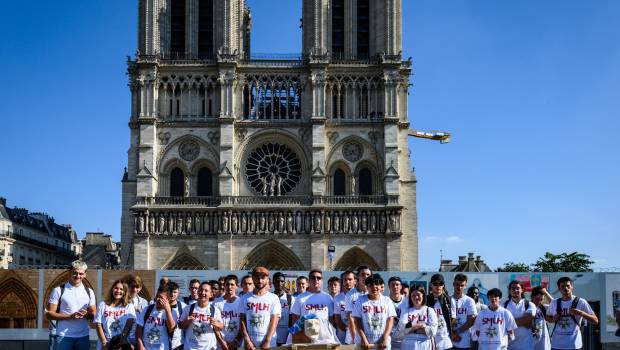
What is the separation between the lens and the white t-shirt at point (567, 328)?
46.8 ft

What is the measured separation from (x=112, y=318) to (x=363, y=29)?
4043 cm

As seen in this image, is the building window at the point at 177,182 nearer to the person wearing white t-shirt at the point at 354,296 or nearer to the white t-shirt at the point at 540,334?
the person wearing white t-shirt at the point at 354,296

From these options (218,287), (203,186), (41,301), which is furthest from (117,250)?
(218,287)

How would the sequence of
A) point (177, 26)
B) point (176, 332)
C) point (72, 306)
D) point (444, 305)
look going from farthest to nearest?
1. point (177, 26)
2. point (444, 305)
3. point (176, 332)
4. point (72, 306)

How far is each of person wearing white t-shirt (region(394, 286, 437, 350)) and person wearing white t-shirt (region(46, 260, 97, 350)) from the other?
4.54m

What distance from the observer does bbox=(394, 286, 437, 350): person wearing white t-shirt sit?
12852 millimetres

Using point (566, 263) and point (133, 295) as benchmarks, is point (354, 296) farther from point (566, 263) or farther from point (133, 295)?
point (566, 263)

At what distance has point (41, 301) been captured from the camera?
25.6 metres

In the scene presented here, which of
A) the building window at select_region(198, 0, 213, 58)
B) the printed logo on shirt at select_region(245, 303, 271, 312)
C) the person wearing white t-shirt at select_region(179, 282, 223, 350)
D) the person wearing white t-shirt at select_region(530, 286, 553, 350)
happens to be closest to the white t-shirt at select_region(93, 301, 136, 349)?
the person wearing white t-shirt at select_region(179, 282, 223, 350)

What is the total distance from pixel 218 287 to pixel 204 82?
3409 cm

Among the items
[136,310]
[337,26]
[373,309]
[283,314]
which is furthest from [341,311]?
[337,26]

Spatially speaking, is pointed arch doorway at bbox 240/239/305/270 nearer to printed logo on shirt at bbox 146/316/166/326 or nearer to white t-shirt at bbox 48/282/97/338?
printed logo on shirt at bbox 146/316/166/326

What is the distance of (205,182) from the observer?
4950 centimetres

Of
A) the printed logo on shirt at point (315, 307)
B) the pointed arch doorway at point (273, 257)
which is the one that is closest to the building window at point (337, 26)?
the pointed arch doorway at point (273, 257)
